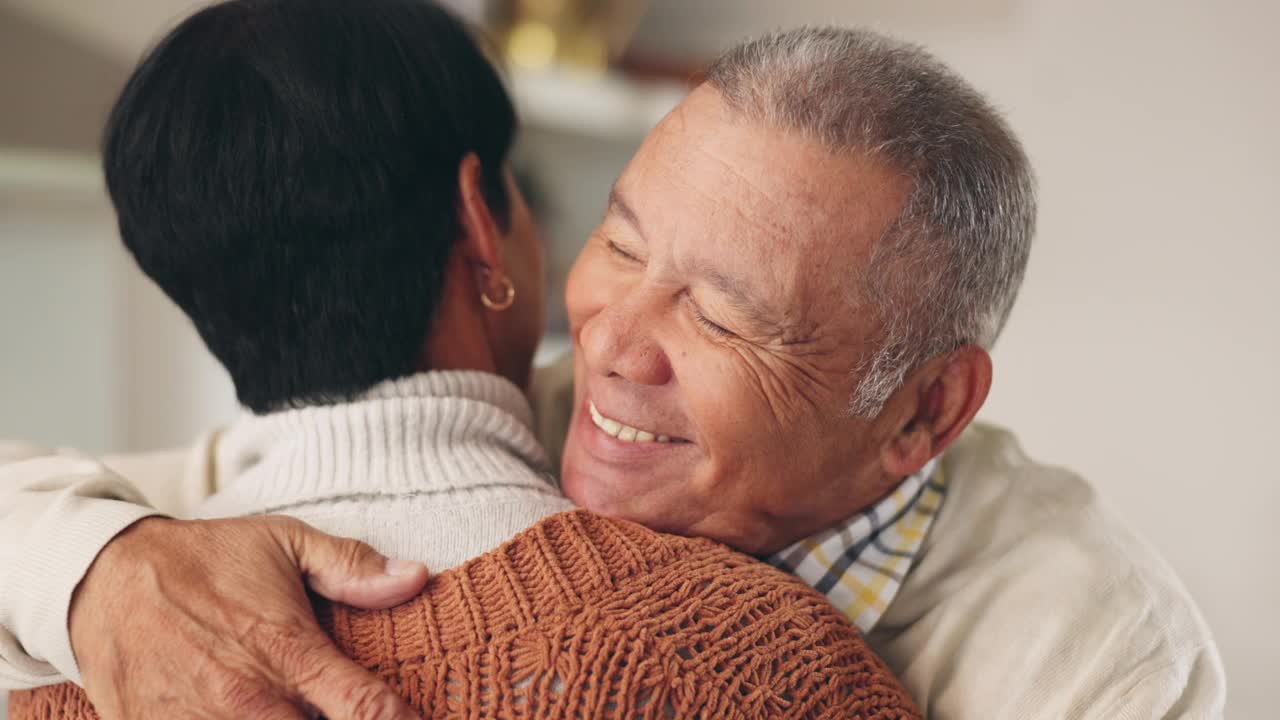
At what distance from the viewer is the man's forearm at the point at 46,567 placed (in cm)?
92

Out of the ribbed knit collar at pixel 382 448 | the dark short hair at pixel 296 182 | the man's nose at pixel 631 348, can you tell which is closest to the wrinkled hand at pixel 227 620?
the ribbed knit collar at pixel 382 448

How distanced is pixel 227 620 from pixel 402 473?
22cm

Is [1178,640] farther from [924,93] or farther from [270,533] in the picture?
[270,533]

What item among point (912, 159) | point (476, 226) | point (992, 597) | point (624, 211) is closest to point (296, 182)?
point (476, 226)

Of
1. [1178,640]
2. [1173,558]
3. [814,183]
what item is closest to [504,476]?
[814,183]

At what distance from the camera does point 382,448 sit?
3.41ft

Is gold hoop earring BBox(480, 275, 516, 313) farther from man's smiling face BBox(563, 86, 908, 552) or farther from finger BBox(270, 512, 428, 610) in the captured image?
finger BBox(270, 512, 428, 610)

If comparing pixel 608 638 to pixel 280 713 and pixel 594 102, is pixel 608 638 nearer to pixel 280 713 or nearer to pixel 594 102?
pixel 280 713

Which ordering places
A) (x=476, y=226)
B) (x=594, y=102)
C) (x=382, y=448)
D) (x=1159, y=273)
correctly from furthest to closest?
(x=594, y=102) → (x=1159, y=273) → (x=476, y=226) → (x=382, y=448)

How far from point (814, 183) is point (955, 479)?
550mm

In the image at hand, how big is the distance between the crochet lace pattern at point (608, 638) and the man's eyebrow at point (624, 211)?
373mm

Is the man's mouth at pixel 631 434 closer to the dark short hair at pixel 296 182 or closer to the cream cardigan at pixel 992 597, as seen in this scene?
the cream cardigan at pixel 992 597

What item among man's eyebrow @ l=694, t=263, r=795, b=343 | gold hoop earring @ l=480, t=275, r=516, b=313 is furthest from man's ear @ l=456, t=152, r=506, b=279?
man's eyebrow @ l=694, t=263, r=795, b=343

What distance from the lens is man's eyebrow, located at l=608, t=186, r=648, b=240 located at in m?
1.18
